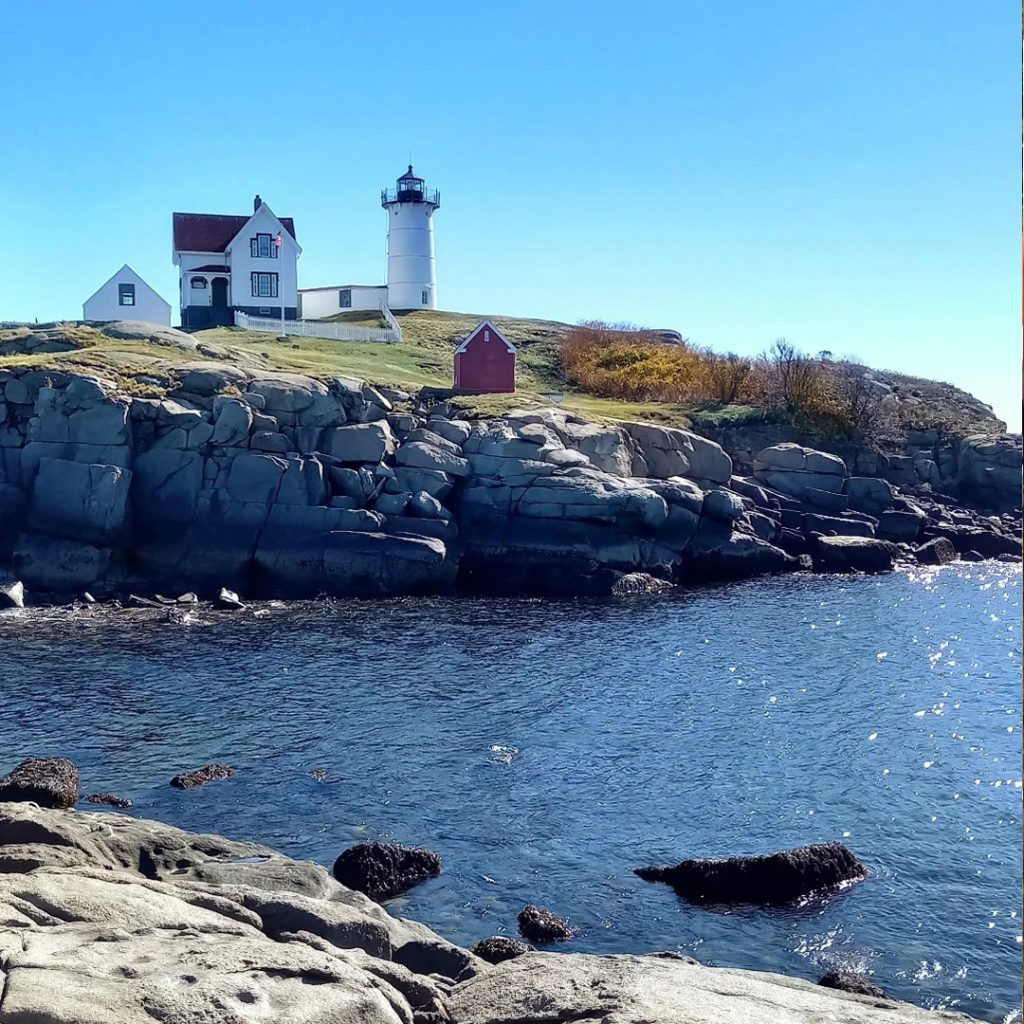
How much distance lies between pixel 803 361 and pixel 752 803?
56424 mm

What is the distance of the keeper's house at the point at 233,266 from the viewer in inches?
3474

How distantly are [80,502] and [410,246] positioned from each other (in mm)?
58005

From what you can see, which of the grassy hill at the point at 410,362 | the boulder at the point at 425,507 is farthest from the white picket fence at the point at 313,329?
the boulder at the point at 425,507

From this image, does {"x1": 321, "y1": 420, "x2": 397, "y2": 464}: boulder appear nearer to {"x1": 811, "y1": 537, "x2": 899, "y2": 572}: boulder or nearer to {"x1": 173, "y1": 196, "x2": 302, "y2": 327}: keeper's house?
{"x1": 811, "y1": 537, "x2": 899, "y2": 572}: boulder

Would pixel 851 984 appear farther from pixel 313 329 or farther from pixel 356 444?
pixel 313 329

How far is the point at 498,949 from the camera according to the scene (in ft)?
63.9

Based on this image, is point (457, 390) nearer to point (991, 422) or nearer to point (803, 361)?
point (803, 361)

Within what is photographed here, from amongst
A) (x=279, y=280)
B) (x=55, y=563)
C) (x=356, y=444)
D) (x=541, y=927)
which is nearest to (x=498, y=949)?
(x=541, y=927)

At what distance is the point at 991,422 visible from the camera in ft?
276

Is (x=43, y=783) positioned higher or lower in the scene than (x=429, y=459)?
lower

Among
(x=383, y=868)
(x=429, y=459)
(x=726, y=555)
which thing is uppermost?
(x=429, y=459)

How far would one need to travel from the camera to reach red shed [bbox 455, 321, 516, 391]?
235 feet

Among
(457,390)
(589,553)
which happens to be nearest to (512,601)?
(589,553)

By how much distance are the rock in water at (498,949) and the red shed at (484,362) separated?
5339cm
